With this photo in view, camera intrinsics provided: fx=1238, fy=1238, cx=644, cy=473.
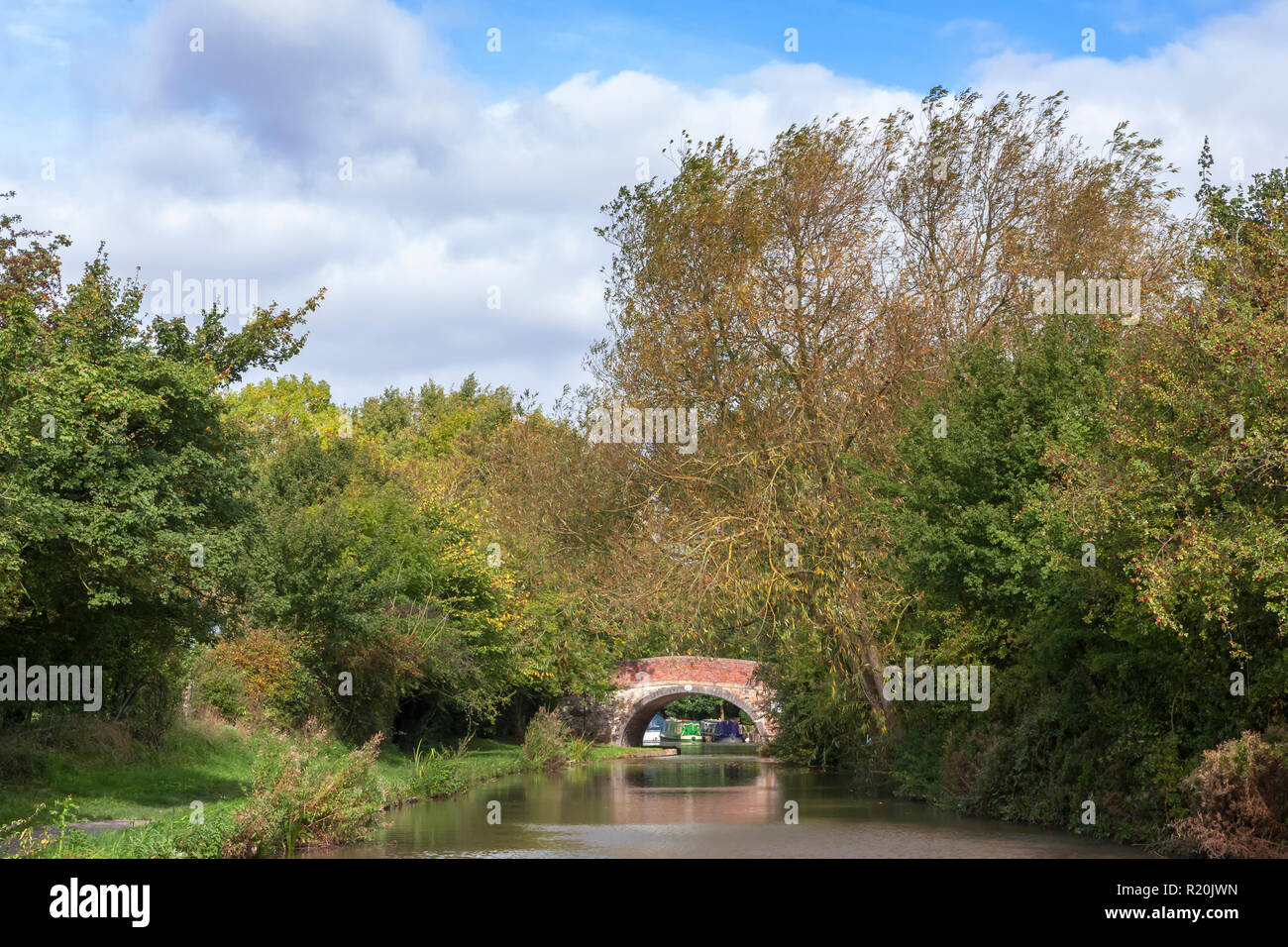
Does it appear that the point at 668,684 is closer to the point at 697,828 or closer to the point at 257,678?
the point at 257,678

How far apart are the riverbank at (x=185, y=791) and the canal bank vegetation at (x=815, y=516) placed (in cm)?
7

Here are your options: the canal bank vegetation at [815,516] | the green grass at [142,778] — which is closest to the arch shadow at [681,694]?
the canal bank vegetation at [815,516]

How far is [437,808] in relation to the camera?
2373 centimetres

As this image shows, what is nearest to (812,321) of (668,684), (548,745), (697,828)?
(697,828)

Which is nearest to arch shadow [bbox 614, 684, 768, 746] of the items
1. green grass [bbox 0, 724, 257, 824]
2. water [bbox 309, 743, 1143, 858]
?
water [bbox 309, 743, 1143, 858]

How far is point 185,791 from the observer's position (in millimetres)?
20250

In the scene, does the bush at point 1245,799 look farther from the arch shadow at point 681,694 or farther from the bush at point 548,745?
the arch shadow at point 681,694

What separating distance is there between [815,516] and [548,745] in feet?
58.1

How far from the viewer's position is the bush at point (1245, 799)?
45.3 ft

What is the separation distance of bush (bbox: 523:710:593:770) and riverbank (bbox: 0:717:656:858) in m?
10.9

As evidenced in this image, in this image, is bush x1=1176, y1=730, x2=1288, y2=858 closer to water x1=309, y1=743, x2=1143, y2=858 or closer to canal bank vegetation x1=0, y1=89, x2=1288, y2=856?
canal bank vegetation x1=0, y1=89, x2=1288, y2=856

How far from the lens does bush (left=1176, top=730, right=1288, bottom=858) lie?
45.3 feet

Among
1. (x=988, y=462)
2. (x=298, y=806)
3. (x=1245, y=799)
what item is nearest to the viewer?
(x=1245, y=799)
